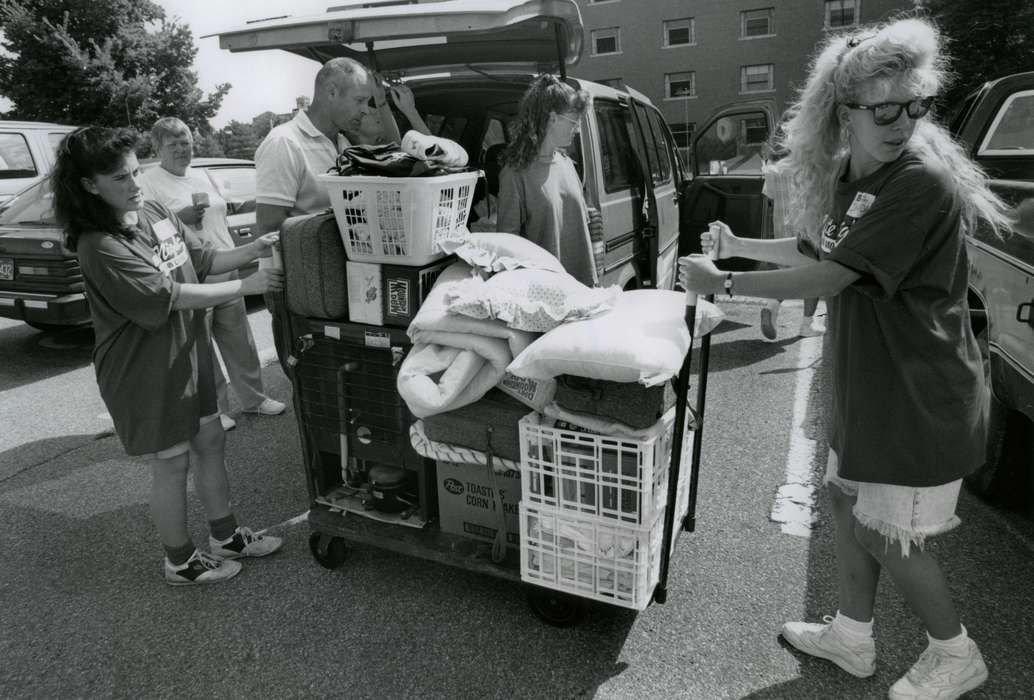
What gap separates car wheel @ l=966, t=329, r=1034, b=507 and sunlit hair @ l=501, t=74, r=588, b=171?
7.06 feet

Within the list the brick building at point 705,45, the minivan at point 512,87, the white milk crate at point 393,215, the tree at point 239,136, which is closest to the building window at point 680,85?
the brick building at point 705,45

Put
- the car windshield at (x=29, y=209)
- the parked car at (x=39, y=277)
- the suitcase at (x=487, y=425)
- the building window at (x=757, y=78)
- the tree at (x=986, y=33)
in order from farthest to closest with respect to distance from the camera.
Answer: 1. the building window at (x=757, y=78)
2. the tree at (x=986, y=33)
3. the car windshield at (x=29, y=209)
4. the parked car at (x=39, y=277)
5. the suitcase at (x=487, y=425)

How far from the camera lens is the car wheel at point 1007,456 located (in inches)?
127

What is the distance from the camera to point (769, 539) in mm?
3234

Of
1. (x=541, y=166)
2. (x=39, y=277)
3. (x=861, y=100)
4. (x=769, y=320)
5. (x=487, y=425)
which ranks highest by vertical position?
(x=861, y=100)

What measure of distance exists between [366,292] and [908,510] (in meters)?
1.92

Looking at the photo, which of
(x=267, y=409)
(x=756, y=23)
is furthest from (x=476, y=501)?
(x=756, y=23)

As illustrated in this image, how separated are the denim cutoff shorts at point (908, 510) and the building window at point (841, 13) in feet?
126

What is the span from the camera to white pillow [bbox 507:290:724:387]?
6.83 ft

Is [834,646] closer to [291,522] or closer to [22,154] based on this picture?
[291,522]

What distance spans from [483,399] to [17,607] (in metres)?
2.21

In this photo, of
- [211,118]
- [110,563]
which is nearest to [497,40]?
[110,563]

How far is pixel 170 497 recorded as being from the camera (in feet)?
9.79

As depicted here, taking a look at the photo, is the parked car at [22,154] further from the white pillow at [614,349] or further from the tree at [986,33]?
the tree at [986,33]
